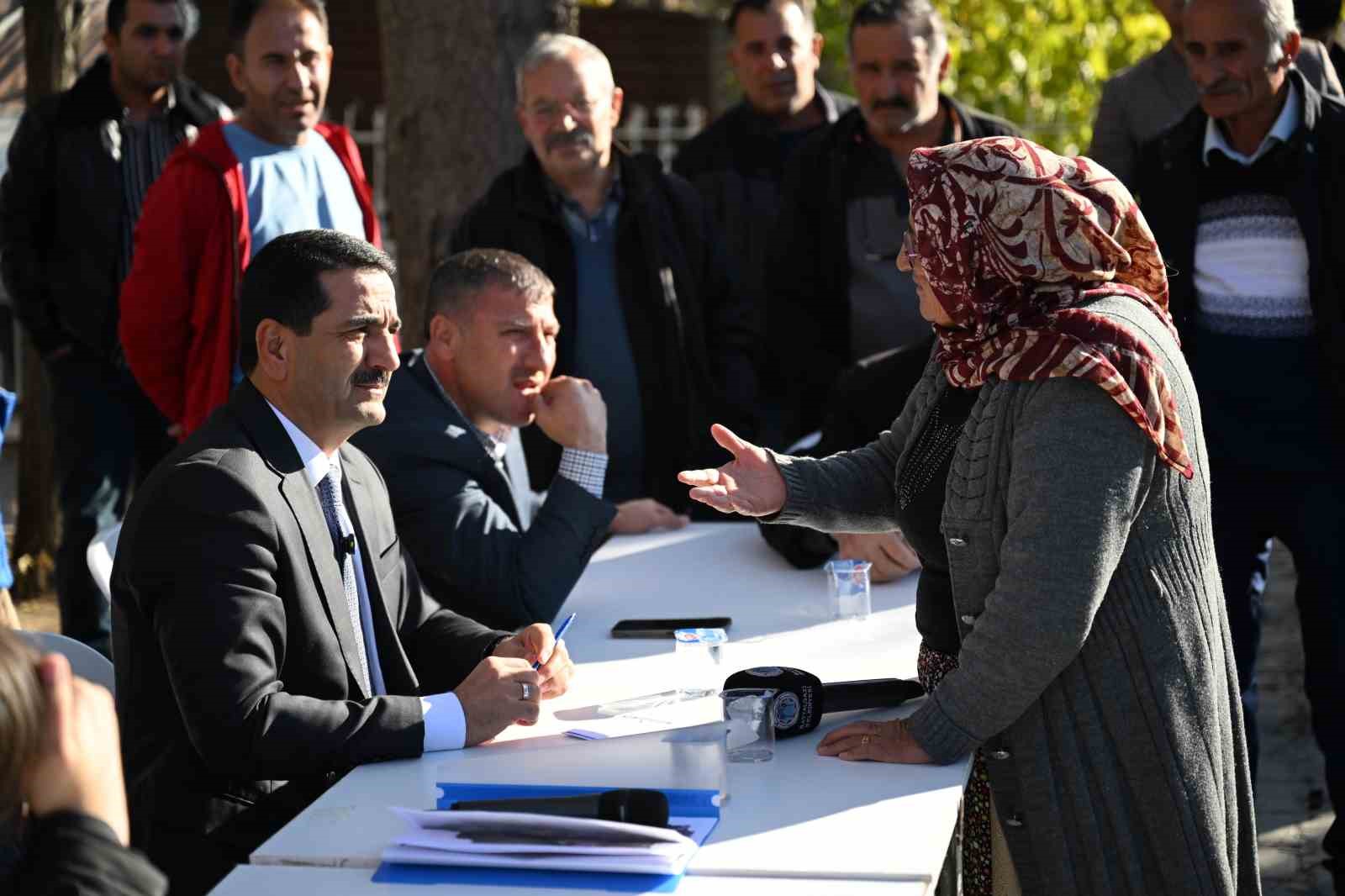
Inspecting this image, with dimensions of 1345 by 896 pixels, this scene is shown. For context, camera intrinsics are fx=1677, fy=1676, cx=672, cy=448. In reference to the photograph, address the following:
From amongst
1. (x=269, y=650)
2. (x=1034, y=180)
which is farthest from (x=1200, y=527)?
(x=269, y=650)

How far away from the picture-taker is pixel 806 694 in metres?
2.67

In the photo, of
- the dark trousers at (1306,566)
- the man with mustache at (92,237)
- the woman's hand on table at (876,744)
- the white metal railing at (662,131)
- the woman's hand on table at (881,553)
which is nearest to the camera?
the woman's hand on table at (876,744)

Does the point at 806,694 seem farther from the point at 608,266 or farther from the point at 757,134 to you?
the point at 757,134

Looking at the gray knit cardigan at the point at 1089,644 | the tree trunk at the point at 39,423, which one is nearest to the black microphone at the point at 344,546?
the gray knit cardigan at the point at 1089,644

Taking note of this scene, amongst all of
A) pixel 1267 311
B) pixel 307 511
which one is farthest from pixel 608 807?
pixel 1267 311

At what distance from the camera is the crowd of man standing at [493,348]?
2629 millimetres

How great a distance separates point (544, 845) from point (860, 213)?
319 cm

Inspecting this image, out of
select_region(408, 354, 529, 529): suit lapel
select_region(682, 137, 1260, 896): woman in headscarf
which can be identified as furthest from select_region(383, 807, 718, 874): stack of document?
select_region(408, 354, 529, 529): suit lapel

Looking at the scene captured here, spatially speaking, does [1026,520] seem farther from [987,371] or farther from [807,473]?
[807,473]

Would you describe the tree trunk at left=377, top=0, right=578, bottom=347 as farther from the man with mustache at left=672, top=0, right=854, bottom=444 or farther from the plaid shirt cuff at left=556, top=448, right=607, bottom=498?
the plaid shirt cuff at left=556, top=448, right=607, bottom=498

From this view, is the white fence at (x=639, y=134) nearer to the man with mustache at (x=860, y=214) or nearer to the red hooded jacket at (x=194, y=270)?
the man with mustache at (x=860, y=214)

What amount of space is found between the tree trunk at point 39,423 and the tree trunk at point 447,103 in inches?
53.0

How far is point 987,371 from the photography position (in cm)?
254

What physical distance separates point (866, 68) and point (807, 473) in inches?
92.8
